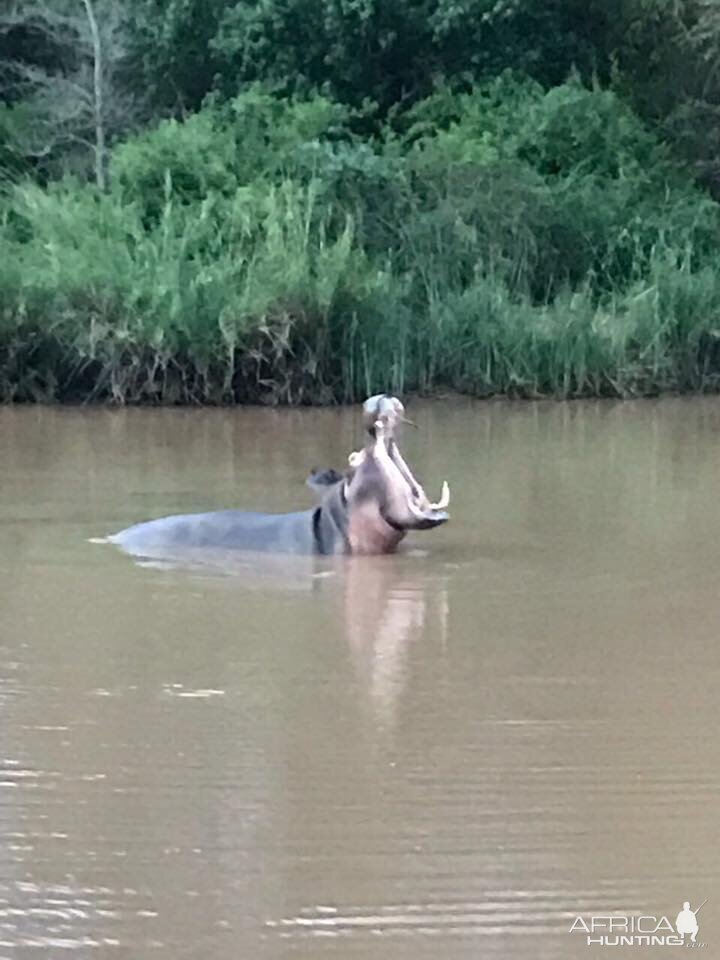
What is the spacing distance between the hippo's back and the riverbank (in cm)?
711

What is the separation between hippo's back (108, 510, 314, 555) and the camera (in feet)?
27.7

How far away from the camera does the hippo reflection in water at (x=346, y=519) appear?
8.15m

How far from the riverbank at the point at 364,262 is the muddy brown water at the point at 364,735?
5953mm

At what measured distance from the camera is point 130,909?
4.09 meters

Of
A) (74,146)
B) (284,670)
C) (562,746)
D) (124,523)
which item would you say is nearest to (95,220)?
(74,146)

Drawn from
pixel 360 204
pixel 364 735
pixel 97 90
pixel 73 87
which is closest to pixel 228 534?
pixel 364 735

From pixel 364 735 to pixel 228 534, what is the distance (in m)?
3.15

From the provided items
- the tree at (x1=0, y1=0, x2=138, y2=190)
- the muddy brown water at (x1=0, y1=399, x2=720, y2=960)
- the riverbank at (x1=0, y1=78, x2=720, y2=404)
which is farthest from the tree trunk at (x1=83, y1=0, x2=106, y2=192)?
the muddy brown water at (x1=0, y1=399, x2=720, y2=960)

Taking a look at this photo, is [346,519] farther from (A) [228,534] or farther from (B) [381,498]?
(A) [228,534]

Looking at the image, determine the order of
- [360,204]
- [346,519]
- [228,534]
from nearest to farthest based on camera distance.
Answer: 1. [346,519]
2. [228,534]
3. [360,204]

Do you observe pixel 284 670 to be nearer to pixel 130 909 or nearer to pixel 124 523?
pixel 130 909

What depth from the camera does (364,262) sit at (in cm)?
1684

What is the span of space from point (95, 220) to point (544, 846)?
1428cm

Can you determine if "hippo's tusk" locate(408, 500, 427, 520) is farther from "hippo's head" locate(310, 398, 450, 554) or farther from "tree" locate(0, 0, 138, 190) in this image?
"tree" locate(0, 0, 138, 190)
